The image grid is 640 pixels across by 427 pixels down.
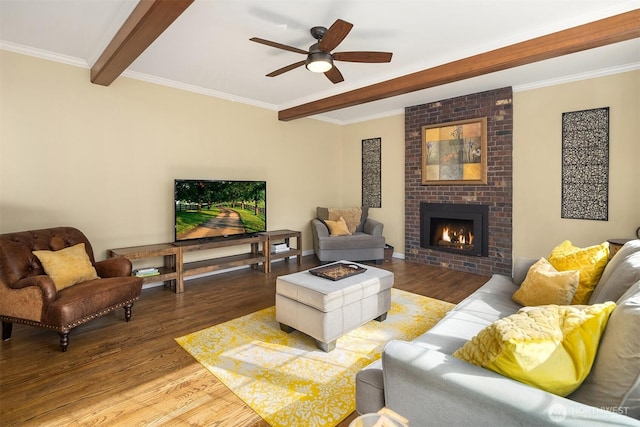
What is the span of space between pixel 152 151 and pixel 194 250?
1386mm

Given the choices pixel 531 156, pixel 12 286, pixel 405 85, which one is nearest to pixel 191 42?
pixel 405 85

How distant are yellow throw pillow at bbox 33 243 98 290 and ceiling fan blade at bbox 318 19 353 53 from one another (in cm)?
288

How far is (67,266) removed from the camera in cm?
280

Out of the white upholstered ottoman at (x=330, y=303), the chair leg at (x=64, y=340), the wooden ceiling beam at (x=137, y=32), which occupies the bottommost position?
the chair leg at (x=64, y=340)

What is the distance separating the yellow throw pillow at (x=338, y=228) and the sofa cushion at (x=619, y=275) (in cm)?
377

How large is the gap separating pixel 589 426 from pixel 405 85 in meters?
3.60

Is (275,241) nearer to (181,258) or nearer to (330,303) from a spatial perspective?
(181,258)

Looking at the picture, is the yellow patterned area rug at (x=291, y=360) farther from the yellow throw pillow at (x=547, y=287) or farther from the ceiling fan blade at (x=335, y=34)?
the ceiling fan blade at (x=335, y=34)

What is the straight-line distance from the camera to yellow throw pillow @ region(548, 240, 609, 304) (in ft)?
6.87

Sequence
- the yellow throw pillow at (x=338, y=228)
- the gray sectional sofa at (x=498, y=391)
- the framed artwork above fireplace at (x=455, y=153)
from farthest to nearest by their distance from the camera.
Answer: the yellow throw pillow at (x=338, y=228) < the framed artwork above fireplace at (x=455, y=153) < the gray sectional sofa at (x=498, y=391)

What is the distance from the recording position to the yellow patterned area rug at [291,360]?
6.10 ft

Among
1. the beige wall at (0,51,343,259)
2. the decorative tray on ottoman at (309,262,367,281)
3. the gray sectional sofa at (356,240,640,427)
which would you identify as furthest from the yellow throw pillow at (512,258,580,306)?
the beige wall at (0,51,343,259)

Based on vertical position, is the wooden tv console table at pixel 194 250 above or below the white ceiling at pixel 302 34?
below

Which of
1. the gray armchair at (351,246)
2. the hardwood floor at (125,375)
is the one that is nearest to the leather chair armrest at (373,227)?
the gray armchair at (351,246)
